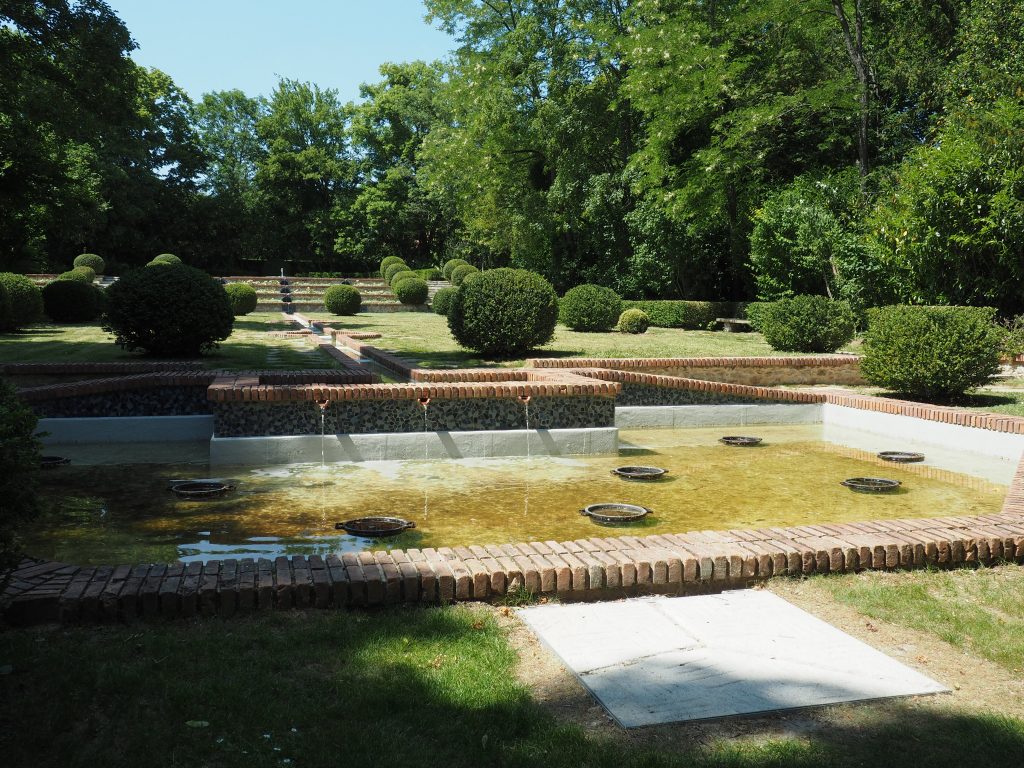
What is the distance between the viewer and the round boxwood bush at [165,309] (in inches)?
546

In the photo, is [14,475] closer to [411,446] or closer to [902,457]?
[411,446]

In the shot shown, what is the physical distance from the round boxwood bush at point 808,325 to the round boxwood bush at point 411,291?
2265cm

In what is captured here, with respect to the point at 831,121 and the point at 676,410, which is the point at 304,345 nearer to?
the point at 676,410

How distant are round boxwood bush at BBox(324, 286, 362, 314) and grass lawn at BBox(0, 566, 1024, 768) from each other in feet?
96.7

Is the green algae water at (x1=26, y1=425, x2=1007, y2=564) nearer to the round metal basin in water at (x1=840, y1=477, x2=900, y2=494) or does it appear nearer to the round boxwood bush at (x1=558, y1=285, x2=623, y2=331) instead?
the round metal basin in water at (x1=840, y1=477, x2=900, y2=494)

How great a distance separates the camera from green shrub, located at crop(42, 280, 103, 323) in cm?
2350

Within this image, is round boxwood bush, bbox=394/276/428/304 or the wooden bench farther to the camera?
round boxwood bush, bbox=394/276/428/304

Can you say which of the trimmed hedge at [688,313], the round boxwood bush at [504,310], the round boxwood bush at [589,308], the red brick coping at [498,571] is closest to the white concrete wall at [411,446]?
the red brick coping at [498,571]

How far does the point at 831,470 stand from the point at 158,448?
756cm

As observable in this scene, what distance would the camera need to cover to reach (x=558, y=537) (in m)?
5.85

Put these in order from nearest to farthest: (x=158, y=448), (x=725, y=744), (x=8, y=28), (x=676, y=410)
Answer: (x=725, y=744)
(x=158, y=448)
(x=676, y=410)
(x=8, y=28)

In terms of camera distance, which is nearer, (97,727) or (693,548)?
(97,727)

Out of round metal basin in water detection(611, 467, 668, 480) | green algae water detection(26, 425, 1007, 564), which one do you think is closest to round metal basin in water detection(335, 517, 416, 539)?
green algae water detection(26, 425, 1007, 564)

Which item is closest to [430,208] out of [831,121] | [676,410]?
[831,121]
